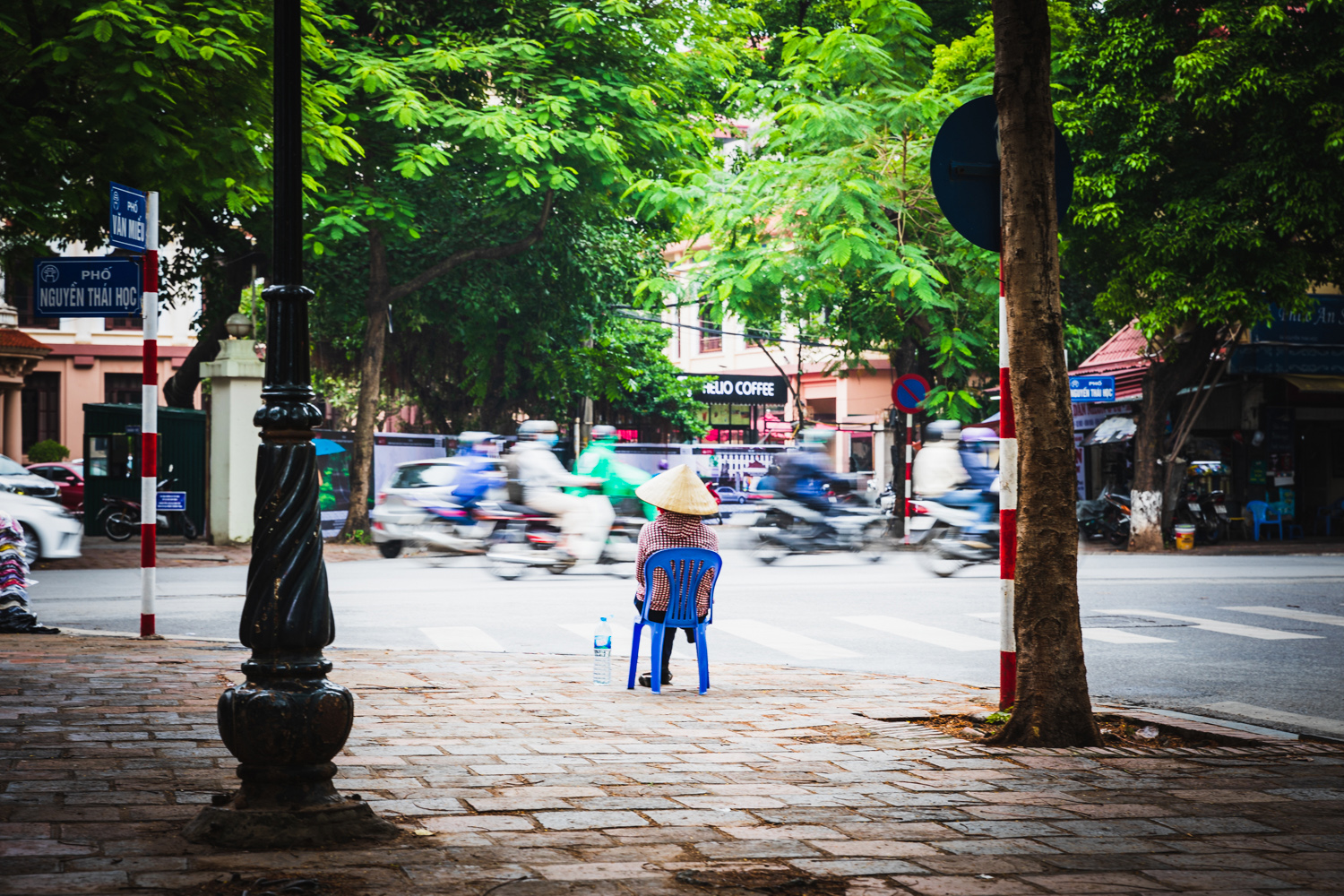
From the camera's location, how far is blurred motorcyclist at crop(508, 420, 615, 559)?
1584 centimetres

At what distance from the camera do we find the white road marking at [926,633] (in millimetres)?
10258

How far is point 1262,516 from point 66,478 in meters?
27.1

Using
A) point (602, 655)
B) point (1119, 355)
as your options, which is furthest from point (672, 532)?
point (1119, 355)

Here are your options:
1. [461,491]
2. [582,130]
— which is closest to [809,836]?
[461,491]

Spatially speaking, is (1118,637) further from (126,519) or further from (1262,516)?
(126,519)

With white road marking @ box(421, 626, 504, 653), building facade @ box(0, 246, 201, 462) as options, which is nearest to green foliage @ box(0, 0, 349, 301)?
white road marking @ box(421, 626, 504, 653)

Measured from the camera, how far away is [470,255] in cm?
2320

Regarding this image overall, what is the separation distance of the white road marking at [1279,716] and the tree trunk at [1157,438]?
15416 millimetres

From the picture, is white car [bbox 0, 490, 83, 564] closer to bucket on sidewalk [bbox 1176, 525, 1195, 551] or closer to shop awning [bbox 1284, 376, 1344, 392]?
bucket on sidewalk [bbox 1176, 525, 1195, 551]

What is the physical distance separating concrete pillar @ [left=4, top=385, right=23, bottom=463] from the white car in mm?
23480

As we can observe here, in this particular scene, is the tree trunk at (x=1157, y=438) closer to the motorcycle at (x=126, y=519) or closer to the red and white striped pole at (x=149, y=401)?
the motorcycle at (x=126, y=519)

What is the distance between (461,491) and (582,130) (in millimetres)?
6557

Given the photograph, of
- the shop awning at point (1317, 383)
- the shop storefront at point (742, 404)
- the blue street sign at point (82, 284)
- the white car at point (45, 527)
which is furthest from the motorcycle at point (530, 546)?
the shop storefront at point (742, 404)

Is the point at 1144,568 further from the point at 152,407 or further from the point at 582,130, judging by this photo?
the point at 152,407
